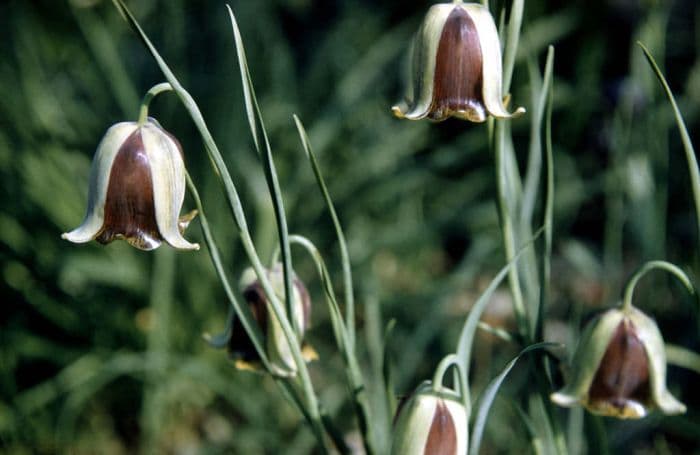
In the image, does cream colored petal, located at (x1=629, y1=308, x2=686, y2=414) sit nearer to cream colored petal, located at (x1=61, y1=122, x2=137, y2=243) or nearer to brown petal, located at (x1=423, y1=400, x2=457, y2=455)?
brown petal, located at (x1=423, y1=400, x2=457, y2=455)

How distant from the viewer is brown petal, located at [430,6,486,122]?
1089mm

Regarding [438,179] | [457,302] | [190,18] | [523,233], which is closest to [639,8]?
[438,179]

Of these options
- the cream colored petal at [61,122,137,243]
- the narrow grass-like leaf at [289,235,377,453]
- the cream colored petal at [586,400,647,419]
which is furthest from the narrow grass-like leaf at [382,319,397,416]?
the cream colored petal at [61,122,137,243]

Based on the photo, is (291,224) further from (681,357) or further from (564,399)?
(564,399)

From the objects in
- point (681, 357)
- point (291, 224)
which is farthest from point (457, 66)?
point (291, 224)

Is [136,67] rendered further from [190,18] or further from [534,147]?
[534,147]

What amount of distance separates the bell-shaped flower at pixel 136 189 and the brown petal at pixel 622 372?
1.68 feet

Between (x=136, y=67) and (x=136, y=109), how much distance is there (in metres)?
0.85

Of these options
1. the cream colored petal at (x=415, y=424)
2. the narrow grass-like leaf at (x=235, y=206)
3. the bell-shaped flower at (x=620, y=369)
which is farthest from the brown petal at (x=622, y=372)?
the narrow grass-like leaf at (x=235, y=206)

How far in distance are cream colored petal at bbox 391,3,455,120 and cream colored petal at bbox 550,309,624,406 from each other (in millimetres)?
328

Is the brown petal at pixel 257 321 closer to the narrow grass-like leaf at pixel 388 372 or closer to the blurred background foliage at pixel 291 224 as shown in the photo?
the narrow grass-like leaf at pixel 388 372

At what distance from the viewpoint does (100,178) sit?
41.8 inches

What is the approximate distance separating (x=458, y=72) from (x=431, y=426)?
1.34ft

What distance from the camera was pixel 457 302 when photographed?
3.18 m
